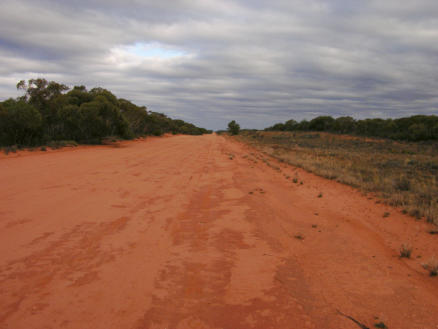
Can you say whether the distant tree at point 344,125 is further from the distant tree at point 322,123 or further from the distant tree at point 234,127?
the distant tree at point 234,127

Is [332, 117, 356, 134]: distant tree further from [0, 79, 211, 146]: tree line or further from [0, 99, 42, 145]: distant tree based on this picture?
[0, 99, 42, 145]: distant tree

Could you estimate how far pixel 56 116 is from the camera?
25422 millimetres

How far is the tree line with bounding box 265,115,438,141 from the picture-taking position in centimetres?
5463

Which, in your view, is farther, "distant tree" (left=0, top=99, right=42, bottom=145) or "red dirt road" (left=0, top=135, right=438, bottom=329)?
"distant tree" (left=0, top=99, right=42, bottom=145)

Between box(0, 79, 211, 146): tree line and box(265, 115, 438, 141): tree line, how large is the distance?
51.0 meters

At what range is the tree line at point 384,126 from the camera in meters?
54.6

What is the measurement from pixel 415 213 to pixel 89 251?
7.80 meters

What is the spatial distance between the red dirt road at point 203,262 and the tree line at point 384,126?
55384 mm

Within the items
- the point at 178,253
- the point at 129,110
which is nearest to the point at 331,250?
the point at 178,253

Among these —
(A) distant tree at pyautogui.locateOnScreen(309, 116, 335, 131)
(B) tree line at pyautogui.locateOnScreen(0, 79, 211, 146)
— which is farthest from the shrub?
(A) distant tree at pyautogui.locateOnScreen(309, 116, 335, 131)

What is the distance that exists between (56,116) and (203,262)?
81.9ft

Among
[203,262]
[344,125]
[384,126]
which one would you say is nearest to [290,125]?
[344,125]

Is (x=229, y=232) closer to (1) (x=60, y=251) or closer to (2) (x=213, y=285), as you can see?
(2) (x=213, y=285)

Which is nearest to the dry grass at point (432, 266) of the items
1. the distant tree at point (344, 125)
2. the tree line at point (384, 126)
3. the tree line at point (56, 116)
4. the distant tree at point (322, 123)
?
the tree line at point (56, 116)
